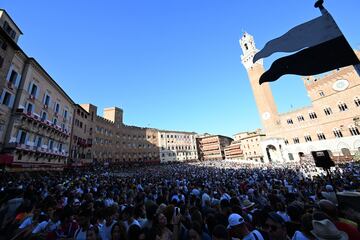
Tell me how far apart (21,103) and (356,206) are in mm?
27840

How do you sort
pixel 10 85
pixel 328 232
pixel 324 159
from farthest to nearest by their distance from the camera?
pixel 10 85 → pixel 324 159 → pixel 328 232

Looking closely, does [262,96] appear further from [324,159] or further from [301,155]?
[324,159]

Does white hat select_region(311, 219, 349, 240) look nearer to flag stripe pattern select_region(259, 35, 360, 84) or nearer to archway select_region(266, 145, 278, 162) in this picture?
flag stripe pattern select_region(259, 35, 360, 84)

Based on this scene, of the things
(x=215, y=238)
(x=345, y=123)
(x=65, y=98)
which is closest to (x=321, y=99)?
(x=345, y=123)

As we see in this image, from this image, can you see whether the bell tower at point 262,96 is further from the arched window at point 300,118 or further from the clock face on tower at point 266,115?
the arched window at point 300,118

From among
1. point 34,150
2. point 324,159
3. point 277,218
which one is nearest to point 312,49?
point 277,218

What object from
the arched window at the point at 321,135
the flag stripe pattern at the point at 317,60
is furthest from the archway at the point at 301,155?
the flag stripe pattern at the point at 317,60

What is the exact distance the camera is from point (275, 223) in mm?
2986

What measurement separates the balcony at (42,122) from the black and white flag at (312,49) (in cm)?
2521

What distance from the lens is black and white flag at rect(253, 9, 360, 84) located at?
2.90m

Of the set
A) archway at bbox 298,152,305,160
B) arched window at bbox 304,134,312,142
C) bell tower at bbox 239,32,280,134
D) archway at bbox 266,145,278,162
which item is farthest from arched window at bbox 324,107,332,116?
archway at bbox 266,145,278,162

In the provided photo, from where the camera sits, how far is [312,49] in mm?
3098

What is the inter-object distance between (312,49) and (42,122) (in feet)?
95.1

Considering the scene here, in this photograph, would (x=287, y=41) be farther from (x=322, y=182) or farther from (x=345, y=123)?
(x=345, y=123)
